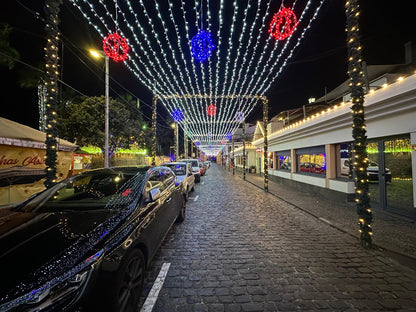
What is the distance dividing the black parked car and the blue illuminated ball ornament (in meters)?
4.98

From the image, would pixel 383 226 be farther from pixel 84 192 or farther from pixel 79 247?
pixel 84 192

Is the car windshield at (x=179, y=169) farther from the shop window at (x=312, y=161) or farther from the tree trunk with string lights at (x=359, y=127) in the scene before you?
the shop window at (x=312, y=161)

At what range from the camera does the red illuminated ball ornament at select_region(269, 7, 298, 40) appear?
5374 millimetres

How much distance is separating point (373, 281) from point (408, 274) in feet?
2.55

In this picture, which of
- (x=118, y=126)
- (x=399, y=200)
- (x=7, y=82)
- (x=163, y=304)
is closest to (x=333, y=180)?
(x=399, y=200)

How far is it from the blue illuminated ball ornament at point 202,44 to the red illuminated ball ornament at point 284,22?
76.1 inches

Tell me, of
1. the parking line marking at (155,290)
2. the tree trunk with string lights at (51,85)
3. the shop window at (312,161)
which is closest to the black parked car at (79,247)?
the parking line marking at (155,290)

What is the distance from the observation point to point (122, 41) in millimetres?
7281

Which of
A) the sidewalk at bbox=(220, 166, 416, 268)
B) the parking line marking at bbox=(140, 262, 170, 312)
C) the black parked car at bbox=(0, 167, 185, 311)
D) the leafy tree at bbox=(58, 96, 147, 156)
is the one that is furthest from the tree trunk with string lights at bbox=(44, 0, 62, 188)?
the leafy tree at bbox=(58, 96, 147, 156)

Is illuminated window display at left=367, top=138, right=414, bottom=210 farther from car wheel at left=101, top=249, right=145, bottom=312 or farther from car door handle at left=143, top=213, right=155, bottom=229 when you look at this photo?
car wheel at left=101, top=249, right=145, bottom=312

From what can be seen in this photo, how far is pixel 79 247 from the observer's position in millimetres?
1831

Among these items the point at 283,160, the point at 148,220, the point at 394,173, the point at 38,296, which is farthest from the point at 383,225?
the point at 283,160

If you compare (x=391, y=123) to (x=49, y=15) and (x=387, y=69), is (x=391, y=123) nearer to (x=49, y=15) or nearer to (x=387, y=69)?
(x=387, y=69)

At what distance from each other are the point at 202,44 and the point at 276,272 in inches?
259
